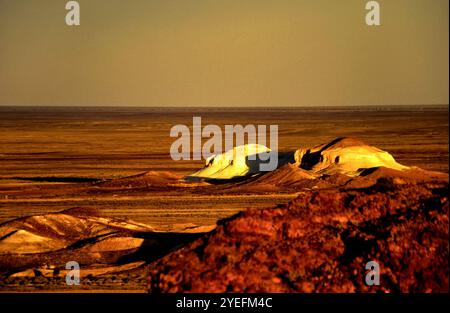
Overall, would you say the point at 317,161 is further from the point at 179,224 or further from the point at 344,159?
the point at 179,224

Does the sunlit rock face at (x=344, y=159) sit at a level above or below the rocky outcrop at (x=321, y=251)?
above

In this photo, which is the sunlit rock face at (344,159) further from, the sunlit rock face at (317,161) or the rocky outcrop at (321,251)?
the rocky outcrop at (321,251)

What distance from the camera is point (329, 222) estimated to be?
1024 centimetres

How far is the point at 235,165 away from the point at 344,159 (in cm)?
383

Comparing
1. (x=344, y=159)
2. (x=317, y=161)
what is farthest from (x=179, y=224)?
(x=317, y=161)

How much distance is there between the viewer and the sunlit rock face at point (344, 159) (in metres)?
27.5

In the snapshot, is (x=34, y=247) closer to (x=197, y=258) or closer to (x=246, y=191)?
(x=197, y=258)

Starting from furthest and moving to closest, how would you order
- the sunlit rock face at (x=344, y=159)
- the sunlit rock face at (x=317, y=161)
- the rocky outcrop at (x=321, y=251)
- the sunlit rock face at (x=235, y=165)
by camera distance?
the sunlit rock face at (x=235, y=165), the sunlit rock face at (x=317, y=161), the sunlit rock face at (x=344, y=159), the rocky outcrop at (x=321, y=251)

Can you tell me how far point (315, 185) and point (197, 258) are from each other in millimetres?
16259

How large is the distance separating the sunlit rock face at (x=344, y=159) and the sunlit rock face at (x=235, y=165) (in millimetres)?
1675

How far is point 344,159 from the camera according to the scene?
27.9 metres

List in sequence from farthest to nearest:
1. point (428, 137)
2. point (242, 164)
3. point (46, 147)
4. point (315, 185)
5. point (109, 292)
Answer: point (428, 137)
point (46, 147)
point (242, 164)
point (315, 185)
point (109, 292)

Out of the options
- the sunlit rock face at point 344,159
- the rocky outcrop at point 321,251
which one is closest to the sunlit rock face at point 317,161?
the sunlit rock face at point 344,159

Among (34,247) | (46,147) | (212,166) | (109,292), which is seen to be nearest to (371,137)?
(46,147)
